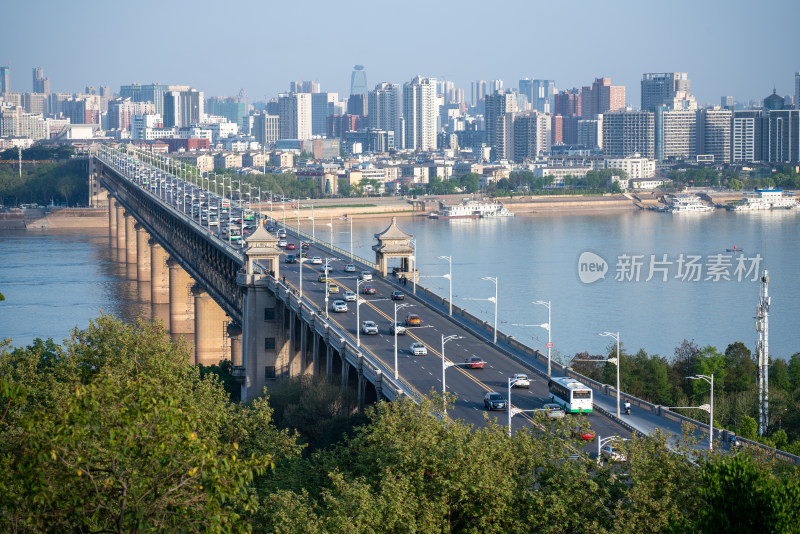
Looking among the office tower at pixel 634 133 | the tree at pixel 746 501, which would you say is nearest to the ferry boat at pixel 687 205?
the office tower at pixel 634 133

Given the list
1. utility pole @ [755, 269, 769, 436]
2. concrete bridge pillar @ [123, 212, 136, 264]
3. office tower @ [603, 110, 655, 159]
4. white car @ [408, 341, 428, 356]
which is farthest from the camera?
office tower @ [603, 110, 655, 159]

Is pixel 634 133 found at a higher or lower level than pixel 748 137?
higher

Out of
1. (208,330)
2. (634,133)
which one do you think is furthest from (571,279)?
(634,133)

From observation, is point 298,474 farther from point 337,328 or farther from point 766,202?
point 766,202

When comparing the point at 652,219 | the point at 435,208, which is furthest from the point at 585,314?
the point at 435,208

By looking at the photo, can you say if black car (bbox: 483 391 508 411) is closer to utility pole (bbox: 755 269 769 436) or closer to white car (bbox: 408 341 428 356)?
white car (bbox: 408 341 428 356)

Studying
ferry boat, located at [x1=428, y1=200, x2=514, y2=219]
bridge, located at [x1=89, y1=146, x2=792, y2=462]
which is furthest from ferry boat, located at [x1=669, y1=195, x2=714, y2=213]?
bridge, located at [x1=89, y1=146, x2=792, y2=462]
